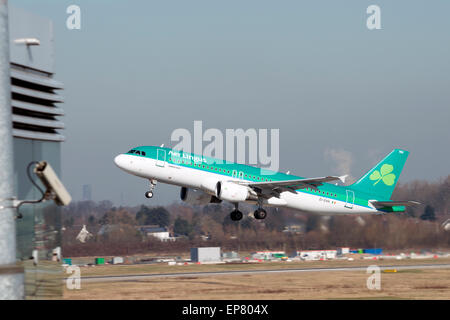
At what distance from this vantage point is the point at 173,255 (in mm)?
67812

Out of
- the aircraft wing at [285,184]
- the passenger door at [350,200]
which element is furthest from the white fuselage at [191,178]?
the passenger door at [350,200]

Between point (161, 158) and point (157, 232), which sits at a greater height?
point (161, 158)

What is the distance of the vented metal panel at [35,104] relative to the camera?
1752 cm

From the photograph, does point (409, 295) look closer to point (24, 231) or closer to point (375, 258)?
point (24, 231)

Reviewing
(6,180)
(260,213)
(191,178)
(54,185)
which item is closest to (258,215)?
(260,213)

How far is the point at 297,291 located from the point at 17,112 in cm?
1982

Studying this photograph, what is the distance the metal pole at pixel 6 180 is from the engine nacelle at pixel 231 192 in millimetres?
35742

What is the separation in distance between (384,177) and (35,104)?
44641 mm

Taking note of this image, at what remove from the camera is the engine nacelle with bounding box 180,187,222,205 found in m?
48.1

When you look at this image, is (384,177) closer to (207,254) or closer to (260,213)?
(260,213)

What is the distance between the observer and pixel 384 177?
2296 inches

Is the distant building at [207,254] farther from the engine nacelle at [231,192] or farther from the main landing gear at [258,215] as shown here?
the engine nacelle at [231,192]

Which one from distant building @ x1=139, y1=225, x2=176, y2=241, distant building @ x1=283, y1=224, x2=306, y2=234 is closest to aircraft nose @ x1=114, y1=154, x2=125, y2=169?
distant building @ x1=283, y1=224, x2=306, y2=234

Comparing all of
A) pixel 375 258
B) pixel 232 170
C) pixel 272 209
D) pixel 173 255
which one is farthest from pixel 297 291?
pixel 173 255
